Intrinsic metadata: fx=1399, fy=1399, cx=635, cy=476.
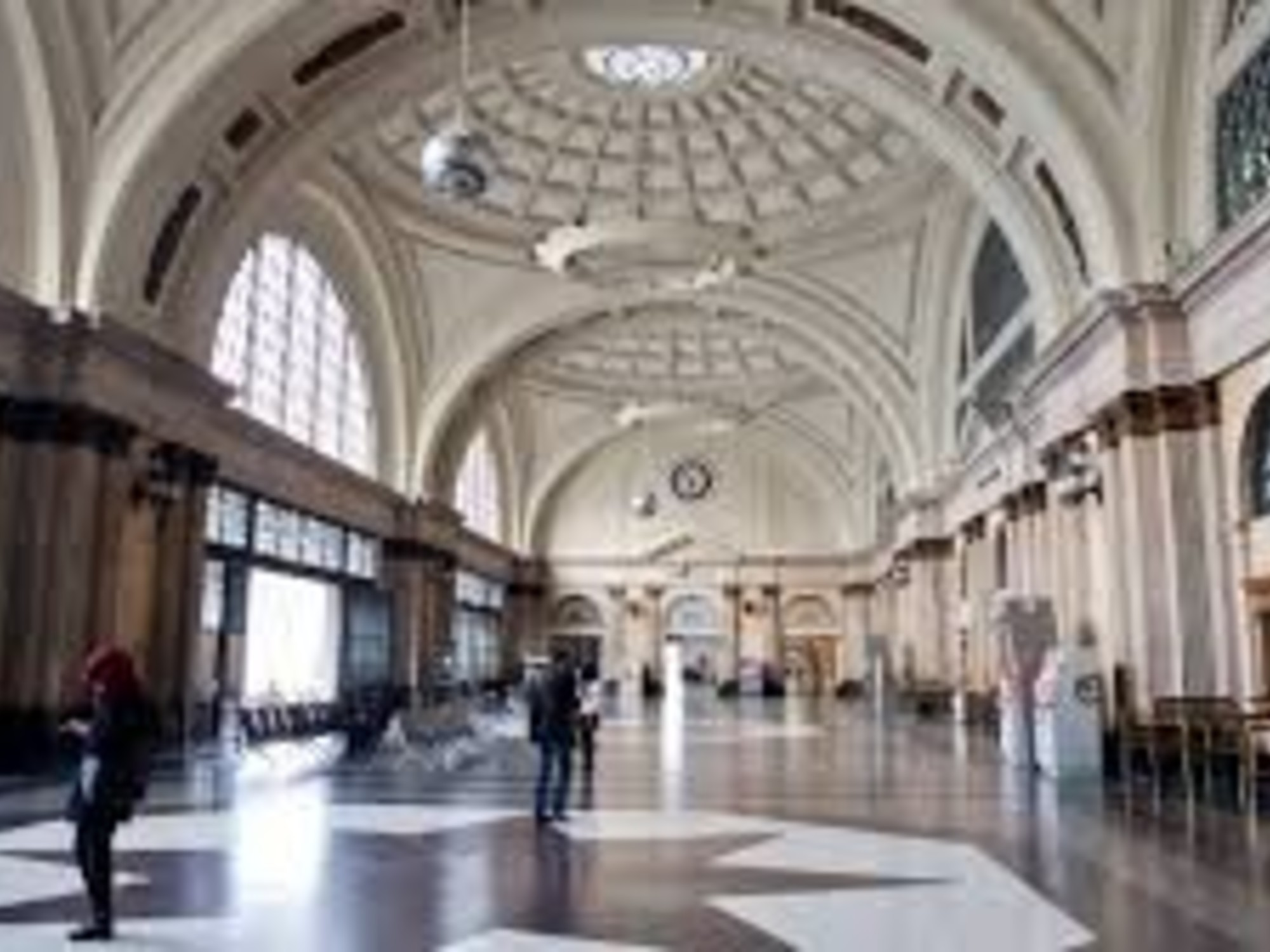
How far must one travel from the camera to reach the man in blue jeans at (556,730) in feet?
35.7

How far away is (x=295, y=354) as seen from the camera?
83.5ft

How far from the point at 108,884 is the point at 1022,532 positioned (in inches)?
701

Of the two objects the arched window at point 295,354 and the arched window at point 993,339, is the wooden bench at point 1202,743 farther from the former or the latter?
the arched window at point 295,354

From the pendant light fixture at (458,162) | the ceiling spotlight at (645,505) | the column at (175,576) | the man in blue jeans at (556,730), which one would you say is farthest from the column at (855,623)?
the pendant light fixture at (458,162)

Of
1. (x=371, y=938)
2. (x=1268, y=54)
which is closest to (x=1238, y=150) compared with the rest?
(x=1268, y=54)

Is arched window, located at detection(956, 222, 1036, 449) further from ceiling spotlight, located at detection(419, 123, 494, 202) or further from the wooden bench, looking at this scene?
ceiling spotlight, located at detection(419, 123, 494, 202)

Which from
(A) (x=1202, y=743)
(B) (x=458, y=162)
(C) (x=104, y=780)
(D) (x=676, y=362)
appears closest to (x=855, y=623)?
(D) (x=676, y=362)

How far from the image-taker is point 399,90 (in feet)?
59.3

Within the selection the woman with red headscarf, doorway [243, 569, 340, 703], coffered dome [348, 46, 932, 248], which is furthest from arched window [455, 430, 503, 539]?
the woman with red headscarf

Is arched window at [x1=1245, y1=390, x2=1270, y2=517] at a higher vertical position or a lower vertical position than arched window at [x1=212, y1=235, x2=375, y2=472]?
lower

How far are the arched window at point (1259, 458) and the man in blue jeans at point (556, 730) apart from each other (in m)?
7.21

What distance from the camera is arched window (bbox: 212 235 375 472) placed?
23.3 m

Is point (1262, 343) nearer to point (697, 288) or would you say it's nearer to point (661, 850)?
point (661, 850)

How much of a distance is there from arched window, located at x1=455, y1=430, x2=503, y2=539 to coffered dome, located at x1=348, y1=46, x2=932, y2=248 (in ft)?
41.6
